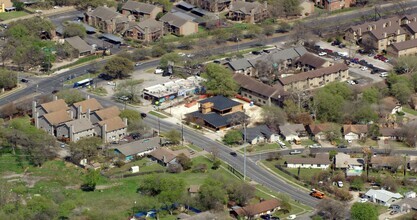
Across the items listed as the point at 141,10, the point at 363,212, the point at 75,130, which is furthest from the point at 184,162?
the point at 141,10

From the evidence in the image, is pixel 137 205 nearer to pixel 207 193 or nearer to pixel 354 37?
pixel 207 193

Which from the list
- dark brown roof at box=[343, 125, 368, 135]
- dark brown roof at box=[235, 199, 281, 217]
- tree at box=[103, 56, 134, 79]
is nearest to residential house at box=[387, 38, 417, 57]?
dark brown roof at box=[343, 125, 368, 135]

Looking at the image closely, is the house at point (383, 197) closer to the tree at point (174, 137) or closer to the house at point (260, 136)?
the house at point (260, 136)

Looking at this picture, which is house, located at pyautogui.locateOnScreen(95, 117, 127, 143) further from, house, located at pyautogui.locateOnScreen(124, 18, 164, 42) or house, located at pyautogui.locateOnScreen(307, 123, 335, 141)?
house, located at pyautogui.locateOnScreen(124, 18, 164, 42)

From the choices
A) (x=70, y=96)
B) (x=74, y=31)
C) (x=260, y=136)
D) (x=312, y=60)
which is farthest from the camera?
(x=74, y=31)

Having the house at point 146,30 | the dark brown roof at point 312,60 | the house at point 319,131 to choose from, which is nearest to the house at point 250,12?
the house at point 146,30

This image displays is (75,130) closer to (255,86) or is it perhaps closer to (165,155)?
(165,155)
